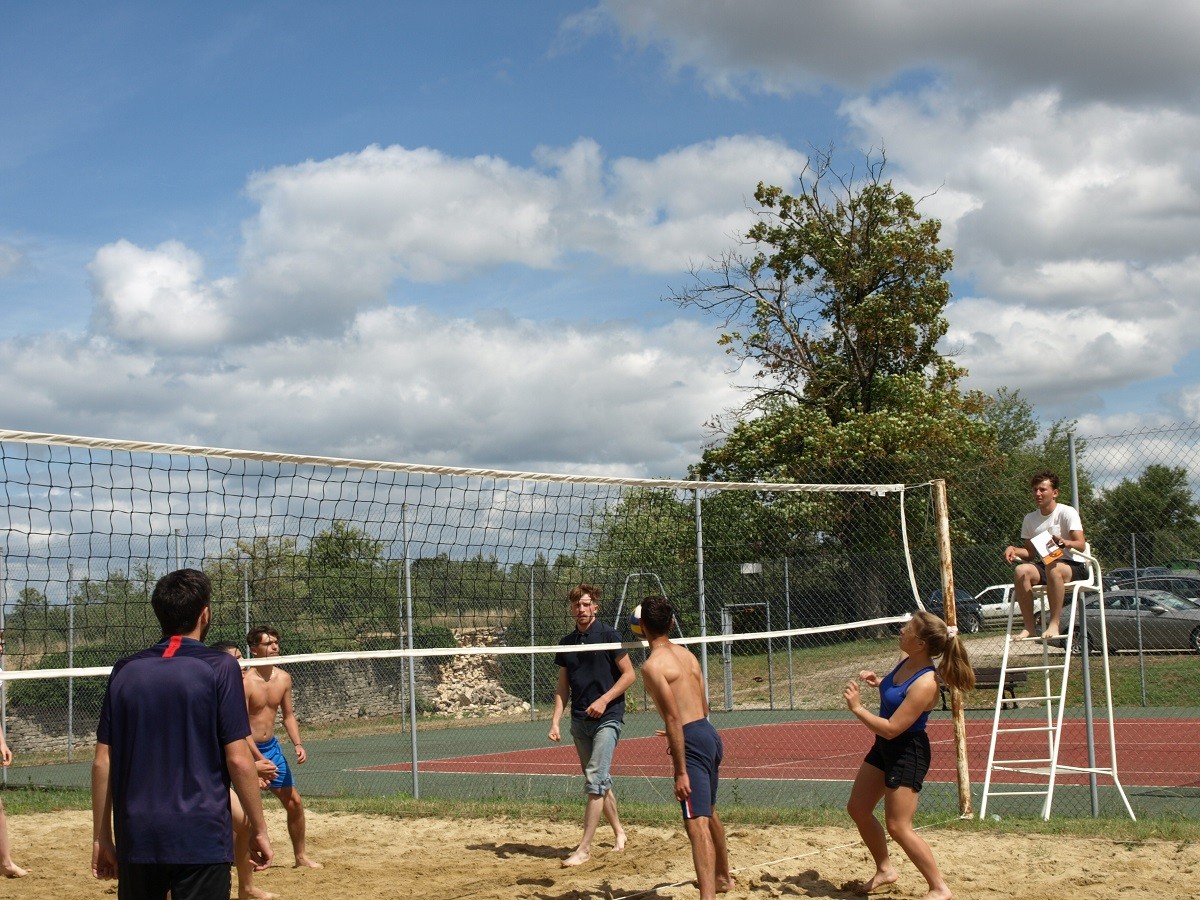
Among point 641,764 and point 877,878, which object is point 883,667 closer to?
point 641,764

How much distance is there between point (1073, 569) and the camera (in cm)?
859

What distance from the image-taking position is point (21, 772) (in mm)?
15766

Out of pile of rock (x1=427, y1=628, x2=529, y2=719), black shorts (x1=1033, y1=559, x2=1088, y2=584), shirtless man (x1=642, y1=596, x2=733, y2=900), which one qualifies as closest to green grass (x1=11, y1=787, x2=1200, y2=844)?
black shorts (x1=1033, y1=559, x2=1088, y2=584)

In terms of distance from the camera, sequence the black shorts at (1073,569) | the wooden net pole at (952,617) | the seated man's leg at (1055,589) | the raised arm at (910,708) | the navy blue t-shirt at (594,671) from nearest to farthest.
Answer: the raised arm at (910,708)
the navy blue t-shirt at (594,671)
the seated man's leg at (1055,589)
the black shorts at (1073,569)
the wooden net pole at (952,617)

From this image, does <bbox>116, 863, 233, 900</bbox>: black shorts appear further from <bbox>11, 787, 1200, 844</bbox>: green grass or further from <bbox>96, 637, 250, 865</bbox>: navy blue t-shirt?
<bbox>11, 787, 1200, 844</bbox>: green grass

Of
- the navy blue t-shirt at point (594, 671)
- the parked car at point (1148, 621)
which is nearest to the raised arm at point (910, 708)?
the navy blue t-shirt at point (594, 671)

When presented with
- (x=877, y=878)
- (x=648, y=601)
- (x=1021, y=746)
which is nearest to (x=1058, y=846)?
(x=877, y=878)

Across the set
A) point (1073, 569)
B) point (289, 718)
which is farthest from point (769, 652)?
point (289, 718)

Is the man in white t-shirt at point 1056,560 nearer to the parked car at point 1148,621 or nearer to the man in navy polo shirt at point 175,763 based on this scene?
the parked car at point 1148,621

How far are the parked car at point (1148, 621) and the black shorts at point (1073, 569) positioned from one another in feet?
7.10

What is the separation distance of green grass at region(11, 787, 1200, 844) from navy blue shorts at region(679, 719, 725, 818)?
9.28ft

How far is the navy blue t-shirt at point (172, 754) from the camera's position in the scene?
13.3 feet

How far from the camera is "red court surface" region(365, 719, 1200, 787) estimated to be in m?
12.2

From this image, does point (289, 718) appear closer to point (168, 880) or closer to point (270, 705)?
point (270, 705)
